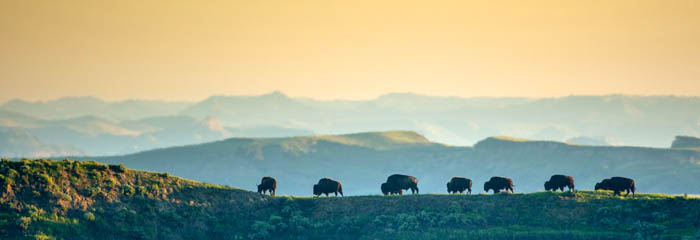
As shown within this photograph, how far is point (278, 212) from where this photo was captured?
88.0 m

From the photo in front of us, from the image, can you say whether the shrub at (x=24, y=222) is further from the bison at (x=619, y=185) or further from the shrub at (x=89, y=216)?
the bison at (x=619, y=185)

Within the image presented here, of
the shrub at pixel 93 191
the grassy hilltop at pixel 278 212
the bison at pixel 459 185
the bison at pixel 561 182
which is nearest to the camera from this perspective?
the grassy hilltop at pixel 278 212

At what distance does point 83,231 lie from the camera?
249 feet

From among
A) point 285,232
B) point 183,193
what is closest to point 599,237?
point 285,232

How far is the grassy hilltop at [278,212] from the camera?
7588 centimetres

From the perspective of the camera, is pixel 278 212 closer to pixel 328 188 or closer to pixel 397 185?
pixel 328 188

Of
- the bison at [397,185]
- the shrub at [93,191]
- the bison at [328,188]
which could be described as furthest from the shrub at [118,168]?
the bison at [397,185]

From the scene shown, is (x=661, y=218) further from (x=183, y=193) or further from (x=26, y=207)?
(x=26, y=207)

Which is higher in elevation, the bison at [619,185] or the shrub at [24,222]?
the bison at [619,185]

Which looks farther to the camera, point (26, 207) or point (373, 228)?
point (373, 228)

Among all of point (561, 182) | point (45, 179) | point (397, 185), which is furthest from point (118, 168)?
point (561, 182)

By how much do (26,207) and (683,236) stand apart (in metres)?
55.2

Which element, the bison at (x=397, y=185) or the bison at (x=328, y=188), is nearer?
the bison at (x=328, y=188)

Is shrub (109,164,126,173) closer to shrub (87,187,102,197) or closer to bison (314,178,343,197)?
shrub (87,187,102,197)
